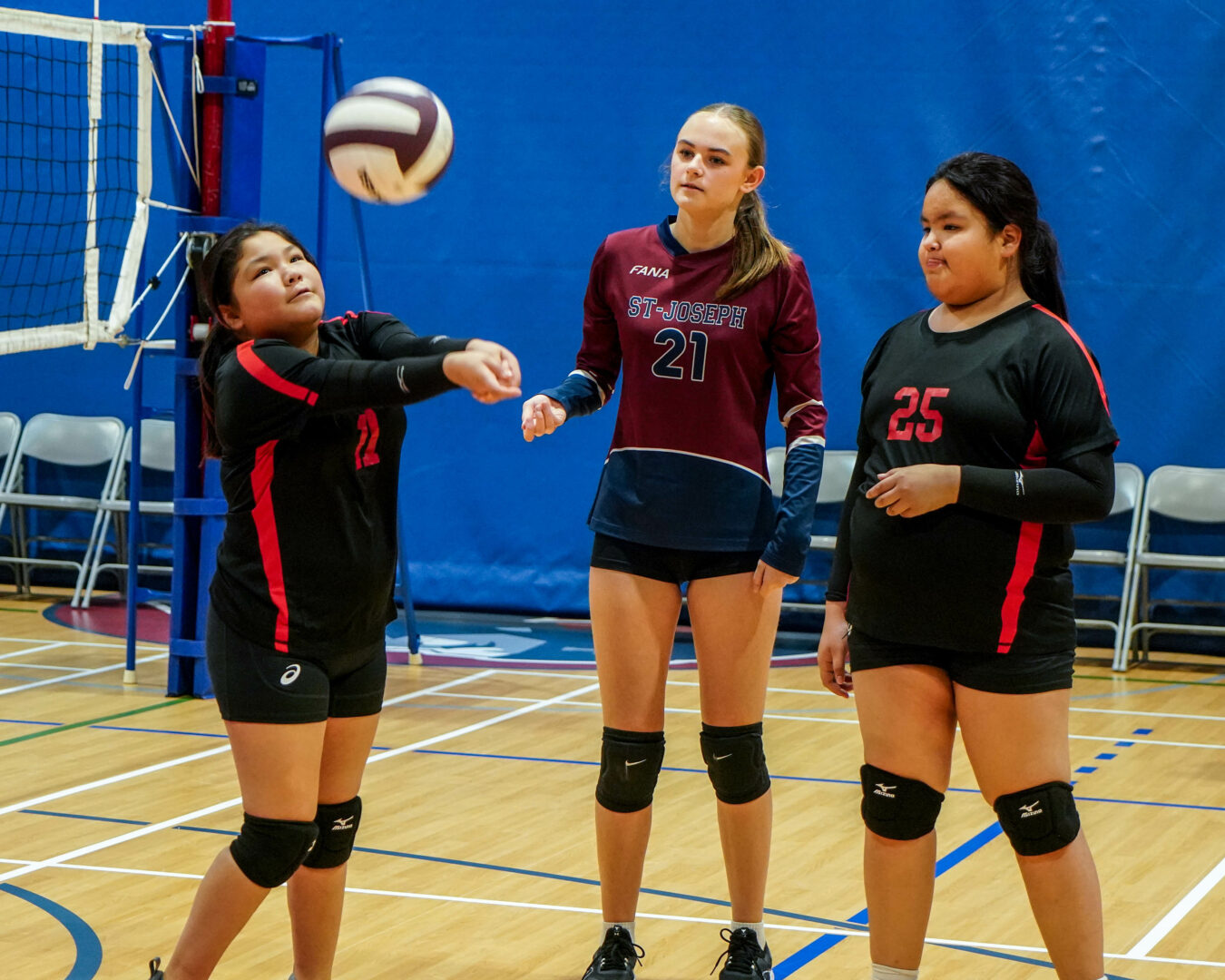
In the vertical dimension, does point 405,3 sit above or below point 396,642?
above

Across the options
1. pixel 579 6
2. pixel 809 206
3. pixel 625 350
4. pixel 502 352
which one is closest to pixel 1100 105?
pixel 809 206

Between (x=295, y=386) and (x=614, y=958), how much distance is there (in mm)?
1512

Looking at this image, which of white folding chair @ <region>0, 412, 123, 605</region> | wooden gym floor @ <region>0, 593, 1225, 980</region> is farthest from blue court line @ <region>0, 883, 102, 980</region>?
white folding chair @ <region>0, 412, 123, 605</region>

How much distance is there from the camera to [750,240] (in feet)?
11.8

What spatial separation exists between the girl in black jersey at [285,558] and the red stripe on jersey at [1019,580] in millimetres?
1027

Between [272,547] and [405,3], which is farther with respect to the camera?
[405,3]

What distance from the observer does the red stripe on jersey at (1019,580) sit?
283 centimetres

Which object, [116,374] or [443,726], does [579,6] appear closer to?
[116,374]

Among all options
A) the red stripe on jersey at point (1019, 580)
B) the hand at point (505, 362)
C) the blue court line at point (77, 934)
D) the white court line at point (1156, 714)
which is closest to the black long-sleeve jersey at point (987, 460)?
the red stripe on jersey at point (1019, 580)

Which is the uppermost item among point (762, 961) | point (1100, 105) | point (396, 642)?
point (1100, 105)

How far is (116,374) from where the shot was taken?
392 inches

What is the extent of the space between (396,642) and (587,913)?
4.30 metres

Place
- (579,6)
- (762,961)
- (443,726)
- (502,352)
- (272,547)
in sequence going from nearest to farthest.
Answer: (502,352) < (272,547) < (762,961) < (443,726) < (579,6)

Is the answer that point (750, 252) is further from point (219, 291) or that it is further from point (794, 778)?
point (794, 778)
